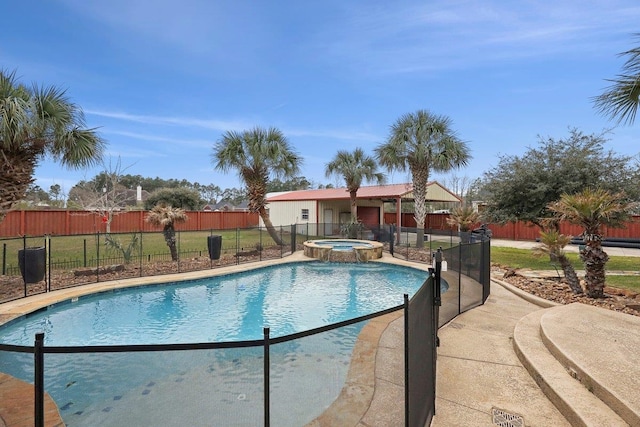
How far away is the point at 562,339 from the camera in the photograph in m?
4.33

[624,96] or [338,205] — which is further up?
[624,96]

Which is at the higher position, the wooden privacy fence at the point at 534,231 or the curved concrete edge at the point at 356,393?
the wooden privacy fence at the point at 534,231

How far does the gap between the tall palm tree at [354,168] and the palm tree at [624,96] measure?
14.0 meters

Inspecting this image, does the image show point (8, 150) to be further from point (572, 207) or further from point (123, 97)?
point (123, 97)

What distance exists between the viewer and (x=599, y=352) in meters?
3.92

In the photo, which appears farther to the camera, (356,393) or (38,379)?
(356,393)

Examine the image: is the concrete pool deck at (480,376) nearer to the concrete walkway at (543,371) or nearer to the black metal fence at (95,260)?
the concrete walkway at (543,371)

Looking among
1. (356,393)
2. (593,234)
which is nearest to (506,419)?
(356,393)

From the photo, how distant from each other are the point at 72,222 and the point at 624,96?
1026 inches

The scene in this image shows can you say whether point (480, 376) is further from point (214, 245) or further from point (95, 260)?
point (95, 260)

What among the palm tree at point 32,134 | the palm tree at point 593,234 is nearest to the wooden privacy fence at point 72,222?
the palm tree at point 32,134

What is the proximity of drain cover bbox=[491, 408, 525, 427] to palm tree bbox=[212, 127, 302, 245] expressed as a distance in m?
13.9

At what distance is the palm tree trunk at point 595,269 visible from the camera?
650 centimetres

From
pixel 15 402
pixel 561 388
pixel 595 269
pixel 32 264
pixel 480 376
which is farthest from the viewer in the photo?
pixel 32 264
